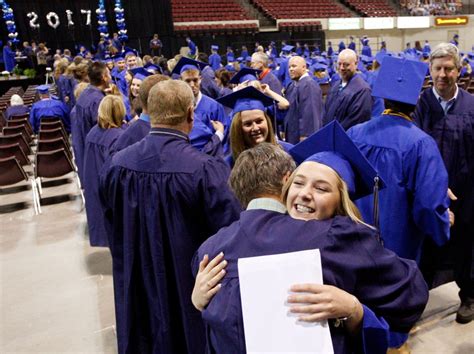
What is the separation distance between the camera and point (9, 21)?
63.4 ft

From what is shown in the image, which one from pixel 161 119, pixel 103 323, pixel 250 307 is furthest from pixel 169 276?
pixel 103 323

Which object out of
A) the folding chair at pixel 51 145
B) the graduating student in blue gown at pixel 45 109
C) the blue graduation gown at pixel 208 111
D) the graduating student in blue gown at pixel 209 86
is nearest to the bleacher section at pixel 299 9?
the graduating student in blue gown at pixel 45 109

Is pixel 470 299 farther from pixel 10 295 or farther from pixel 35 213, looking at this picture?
pixel 35 213

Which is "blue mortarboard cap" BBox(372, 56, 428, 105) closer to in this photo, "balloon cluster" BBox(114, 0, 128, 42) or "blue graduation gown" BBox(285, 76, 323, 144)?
"blue graduation gown" BBox(285, 76, 323, 144)

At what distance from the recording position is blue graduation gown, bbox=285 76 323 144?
5.30 metres

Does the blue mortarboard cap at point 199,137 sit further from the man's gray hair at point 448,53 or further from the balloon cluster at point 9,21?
the balloon cluster at point 9,21

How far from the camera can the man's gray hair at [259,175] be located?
148cm

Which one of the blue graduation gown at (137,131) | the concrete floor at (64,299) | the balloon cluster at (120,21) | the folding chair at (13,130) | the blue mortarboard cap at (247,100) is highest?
the balloon cluster at (120,21)

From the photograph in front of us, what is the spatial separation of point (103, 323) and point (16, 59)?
18.7 meters

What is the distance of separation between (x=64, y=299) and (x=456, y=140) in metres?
3.29

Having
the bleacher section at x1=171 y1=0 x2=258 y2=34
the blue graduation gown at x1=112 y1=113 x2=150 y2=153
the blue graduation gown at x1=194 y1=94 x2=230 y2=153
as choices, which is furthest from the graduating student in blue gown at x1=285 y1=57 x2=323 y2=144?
the bleacher section at x1=171 y1=0 x2=258 y2=34

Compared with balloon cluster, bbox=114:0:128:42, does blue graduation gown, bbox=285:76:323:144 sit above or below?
below

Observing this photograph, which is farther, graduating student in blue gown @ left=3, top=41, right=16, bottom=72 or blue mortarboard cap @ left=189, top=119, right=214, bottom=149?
graduating student in blue gown @ left=3, top=41, right=16, bottom=72

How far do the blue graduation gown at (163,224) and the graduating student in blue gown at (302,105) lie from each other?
10.7 feet
